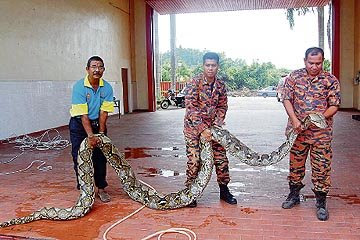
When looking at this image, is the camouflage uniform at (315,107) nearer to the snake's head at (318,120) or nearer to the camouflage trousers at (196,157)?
the snake's head at (318,120)

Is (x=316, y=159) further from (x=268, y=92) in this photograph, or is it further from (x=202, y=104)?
(x=268, y=92)

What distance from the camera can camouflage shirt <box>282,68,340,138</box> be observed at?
3.56m

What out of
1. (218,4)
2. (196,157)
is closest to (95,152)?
(196,157)

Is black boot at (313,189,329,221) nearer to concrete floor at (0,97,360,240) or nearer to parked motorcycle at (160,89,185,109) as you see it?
concrete floor at (0,97,360,240)

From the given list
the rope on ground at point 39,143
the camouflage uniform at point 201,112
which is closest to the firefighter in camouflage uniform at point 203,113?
the camouflage uniform at point 201,112

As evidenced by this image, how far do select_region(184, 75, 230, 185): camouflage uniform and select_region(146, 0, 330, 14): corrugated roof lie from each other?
13.1m

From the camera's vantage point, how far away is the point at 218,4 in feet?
56.0

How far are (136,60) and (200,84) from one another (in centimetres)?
1436

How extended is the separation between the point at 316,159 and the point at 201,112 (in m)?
1.14

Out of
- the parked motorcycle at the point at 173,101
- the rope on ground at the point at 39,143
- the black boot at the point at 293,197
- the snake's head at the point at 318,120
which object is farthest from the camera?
the parked motorcycle at the point at 173,101

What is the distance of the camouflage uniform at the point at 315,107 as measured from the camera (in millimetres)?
A: 3562

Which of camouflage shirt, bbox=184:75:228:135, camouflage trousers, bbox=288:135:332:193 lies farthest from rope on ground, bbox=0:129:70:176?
camouflage trousers, bbox=288:135:332:193

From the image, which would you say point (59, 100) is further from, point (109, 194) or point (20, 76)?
point (109, 194)

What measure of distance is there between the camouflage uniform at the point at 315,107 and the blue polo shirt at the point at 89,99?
5.84 feet
